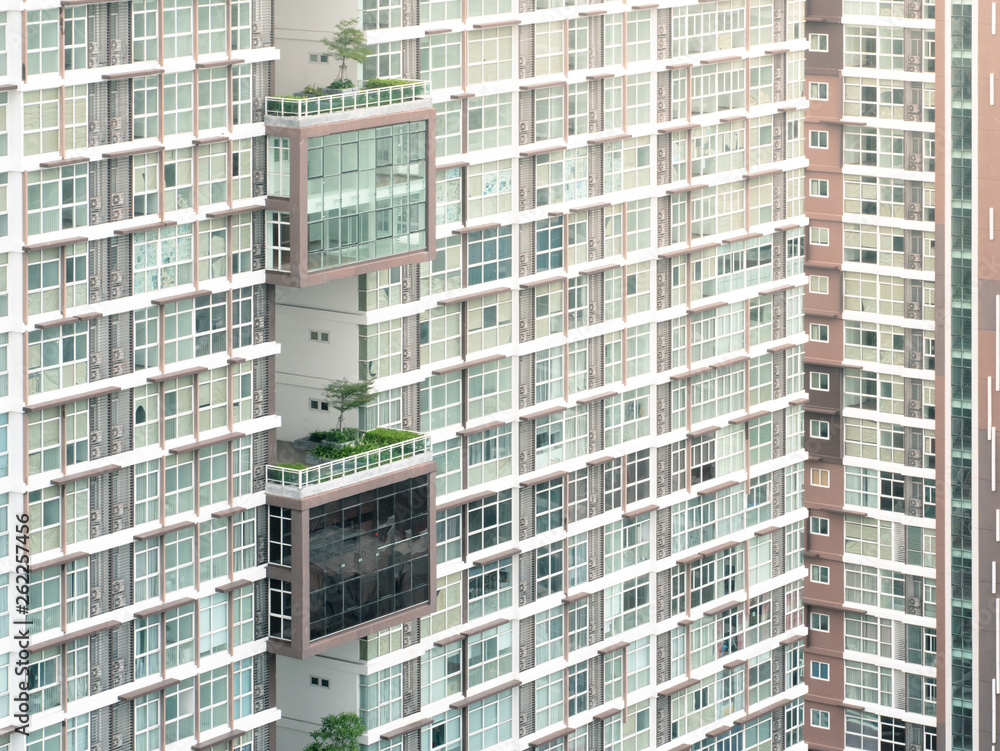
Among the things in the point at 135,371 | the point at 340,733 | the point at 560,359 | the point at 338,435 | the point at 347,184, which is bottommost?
the point at 340,733

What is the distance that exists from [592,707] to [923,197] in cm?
3539

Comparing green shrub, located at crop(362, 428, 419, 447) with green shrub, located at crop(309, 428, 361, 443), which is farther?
green shrub, located at crop(362, 428, 419, 447)

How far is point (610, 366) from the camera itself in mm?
96250

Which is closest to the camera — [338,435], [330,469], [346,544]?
[330,469]

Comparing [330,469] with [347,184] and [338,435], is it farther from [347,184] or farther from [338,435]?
[347,184]

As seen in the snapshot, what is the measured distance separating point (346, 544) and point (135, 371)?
33.8 feet

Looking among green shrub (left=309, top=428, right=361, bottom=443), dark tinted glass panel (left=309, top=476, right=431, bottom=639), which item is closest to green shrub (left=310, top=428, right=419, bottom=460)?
green shrub (left=309, top=428, right=361, bottom=443)

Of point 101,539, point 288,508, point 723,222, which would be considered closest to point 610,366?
point 723,222

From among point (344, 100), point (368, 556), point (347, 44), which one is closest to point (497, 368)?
point (368, 556)

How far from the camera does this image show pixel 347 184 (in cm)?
8125

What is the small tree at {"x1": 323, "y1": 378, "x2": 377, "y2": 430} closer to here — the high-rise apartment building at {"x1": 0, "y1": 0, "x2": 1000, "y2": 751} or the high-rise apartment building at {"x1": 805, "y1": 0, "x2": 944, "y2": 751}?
the high-rise apartment building at {"x1": 0, "y1": 0, "x2": 1000, "y2": 751}

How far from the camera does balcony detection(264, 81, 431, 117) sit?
79750 mm

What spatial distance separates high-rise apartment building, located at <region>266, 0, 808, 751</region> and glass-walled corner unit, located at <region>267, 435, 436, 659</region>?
0.16 metres

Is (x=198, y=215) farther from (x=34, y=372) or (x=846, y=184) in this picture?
(x=846, y=184)
